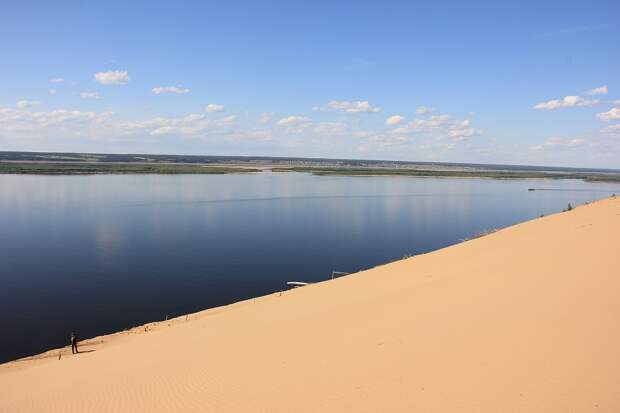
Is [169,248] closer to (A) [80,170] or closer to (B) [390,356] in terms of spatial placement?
(B) [390,356]

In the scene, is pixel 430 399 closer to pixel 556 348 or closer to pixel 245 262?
pixel 556 348

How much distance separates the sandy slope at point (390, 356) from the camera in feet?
20.3

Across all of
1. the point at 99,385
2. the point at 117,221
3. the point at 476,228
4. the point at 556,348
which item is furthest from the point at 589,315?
the point at 117,221

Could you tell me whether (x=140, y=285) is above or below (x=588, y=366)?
below

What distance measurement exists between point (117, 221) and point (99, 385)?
3132 cm

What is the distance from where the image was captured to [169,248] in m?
28.0

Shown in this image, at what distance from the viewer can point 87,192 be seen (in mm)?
58281

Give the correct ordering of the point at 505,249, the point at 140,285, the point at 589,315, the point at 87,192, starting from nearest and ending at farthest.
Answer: the point at 589,315 → the point at 505,249 → the point at 140,285 → the point at 87,192

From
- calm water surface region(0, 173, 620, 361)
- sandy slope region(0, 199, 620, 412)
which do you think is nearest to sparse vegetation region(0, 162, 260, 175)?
calm water surface region(0, 173, 620, 361)

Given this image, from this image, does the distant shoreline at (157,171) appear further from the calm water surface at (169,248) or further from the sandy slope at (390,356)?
the sandy slope at (390,356)

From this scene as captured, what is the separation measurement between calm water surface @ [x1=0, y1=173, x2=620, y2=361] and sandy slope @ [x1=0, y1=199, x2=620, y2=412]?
496 centimetres

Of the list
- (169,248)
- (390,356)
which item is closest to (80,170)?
(169,248)

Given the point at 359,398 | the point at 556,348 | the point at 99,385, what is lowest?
the point at 99,385

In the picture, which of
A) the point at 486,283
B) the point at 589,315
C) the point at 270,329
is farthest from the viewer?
the point at 486,283
